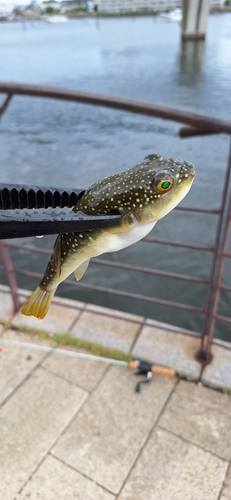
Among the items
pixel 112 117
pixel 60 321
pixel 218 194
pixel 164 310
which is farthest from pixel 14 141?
pixel 60 321

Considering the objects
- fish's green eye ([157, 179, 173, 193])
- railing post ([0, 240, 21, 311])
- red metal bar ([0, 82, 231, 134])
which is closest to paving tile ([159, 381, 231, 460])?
railing post ([0, 240, 21, 311])

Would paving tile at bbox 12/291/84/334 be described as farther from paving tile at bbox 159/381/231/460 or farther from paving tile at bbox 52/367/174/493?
paving tile at bbox 159/381/231/460

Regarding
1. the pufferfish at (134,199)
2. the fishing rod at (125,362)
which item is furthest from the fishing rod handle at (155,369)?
the pufferfish at (134,199)

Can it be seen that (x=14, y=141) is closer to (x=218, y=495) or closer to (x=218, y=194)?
(x=218, y=194)

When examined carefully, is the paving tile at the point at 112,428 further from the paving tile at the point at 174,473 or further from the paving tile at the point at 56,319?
the paving tile at the point at 56,319

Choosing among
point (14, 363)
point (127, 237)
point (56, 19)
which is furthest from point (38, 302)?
point (56, 19)
